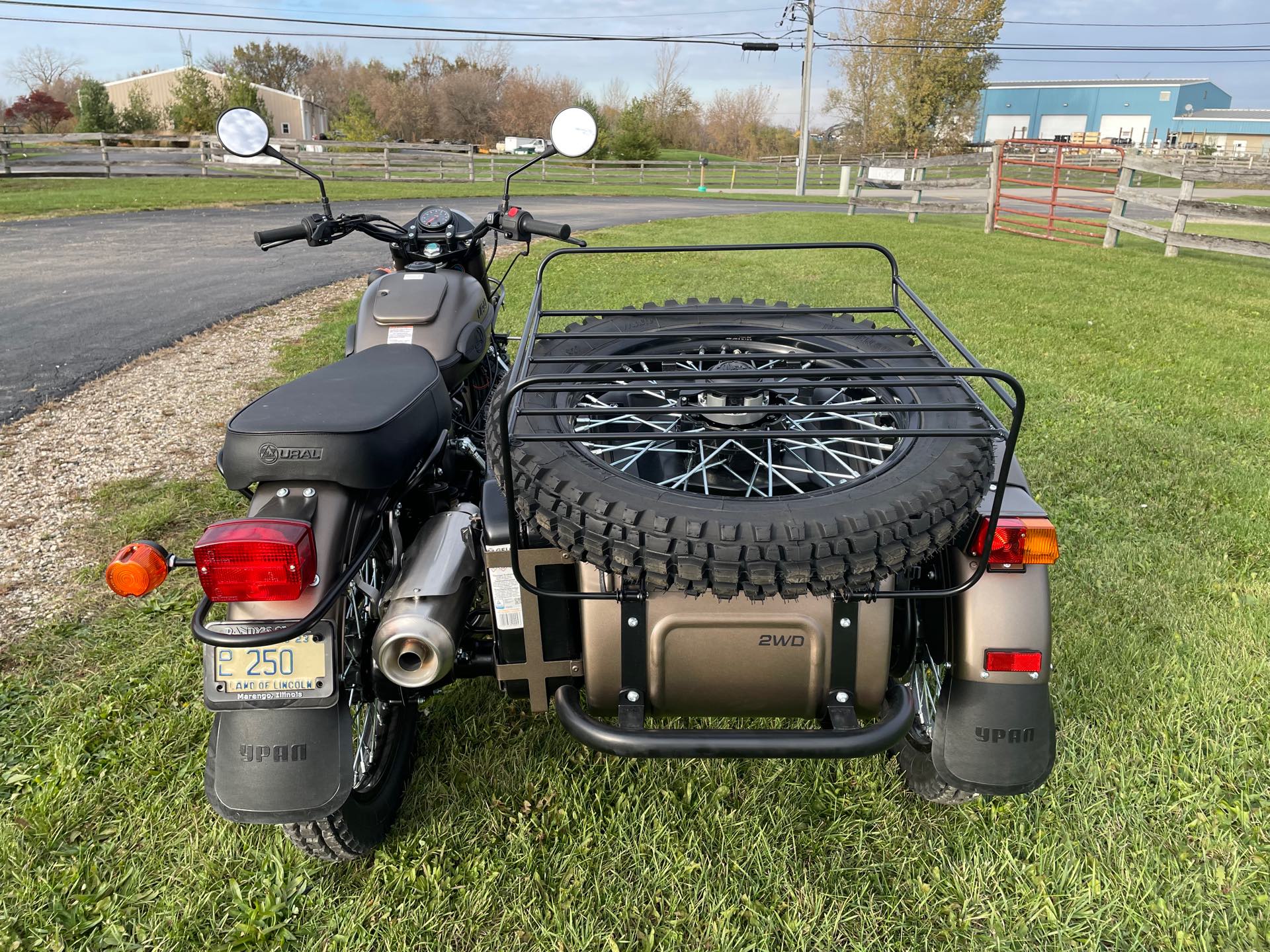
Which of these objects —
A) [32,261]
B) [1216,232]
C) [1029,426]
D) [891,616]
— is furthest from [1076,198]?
[891,616]

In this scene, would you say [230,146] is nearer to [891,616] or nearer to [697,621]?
[697,621]

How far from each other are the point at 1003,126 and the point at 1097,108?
7461 mm

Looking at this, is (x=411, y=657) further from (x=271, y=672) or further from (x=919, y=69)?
(x=919, y=69)

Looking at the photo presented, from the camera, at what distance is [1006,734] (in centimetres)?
187

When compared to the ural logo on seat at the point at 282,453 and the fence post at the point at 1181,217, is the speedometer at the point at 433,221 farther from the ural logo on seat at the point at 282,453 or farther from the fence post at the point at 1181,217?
the fence post at the point at 1181,217

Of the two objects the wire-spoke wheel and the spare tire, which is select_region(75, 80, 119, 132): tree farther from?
the wire-spoke wheel

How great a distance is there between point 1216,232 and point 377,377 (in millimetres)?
19612

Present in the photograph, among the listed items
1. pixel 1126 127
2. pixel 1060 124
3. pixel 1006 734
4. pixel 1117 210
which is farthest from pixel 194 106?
pixel 1126 127

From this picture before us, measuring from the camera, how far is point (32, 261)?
10047 millimetres

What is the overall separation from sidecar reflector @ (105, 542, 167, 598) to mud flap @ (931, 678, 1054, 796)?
5.74ft

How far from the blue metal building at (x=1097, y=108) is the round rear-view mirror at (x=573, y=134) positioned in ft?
250

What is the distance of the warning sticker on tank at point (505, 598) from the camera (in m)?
1.84

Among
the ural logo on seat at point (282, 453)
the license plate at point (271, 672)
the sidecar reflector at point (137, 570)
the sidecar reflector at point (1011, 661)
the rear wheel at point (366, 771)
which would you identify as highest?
the ural logo on seat at point (282, 453)

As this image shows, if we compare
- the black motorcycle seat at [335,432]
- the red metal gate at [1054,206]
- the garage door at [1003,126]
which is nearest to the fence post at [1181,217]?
the red metal gate at [1054,206]
